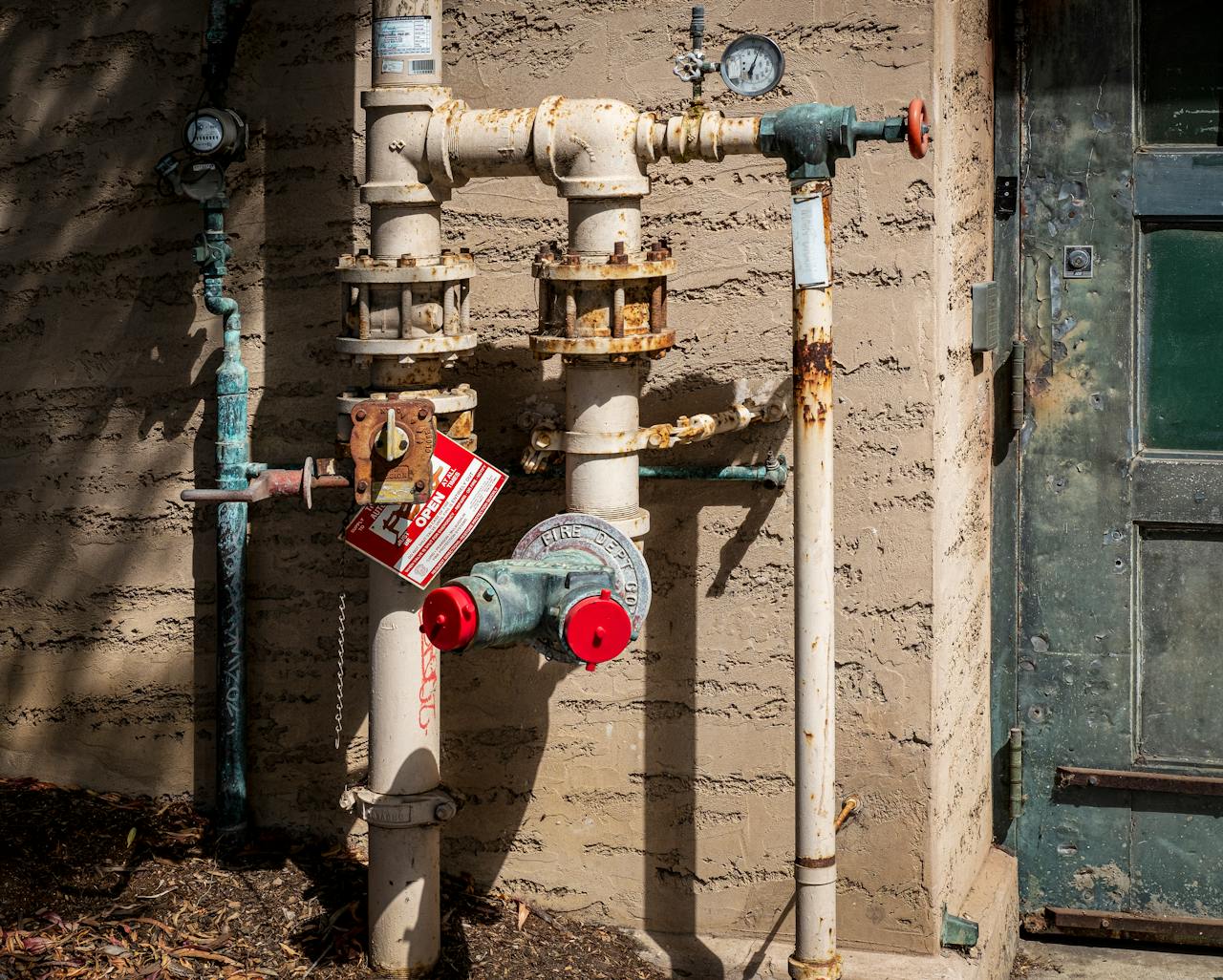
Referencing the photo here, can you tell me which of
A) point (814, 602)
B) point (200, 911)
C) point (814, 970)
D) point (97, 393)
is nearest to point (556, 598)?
point (814, 602)

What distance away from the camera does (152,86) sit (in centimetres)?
388

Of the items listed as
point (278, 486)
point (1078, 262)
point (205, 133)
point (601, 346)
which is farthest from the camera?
point (1078, 262)

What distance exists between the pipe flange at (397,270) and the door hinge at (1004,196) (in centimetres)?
140

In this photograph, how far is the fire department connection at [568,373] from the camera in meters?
3.12

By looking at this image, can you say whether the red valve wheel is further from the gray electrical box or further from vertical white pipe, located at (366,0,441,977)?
vertical white pipe, located at (366,0,441,977)

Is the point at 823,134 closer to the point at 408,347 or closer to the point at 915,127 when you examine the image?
the point at 915,127

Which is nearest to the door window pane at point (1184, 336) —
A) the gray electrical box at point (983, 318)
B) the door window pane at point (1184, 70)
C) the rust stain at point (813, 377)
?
the door window pane at point (1184, 70)

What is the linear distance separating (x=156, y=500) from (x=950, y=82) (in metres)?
2.10

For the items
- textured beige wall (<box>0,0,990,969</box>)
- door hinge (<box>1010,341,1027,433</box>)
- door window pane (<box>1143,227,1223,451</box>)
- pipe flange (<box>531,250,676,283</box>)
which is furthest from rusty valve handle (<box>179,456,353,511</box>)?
door window pane (<box>1143,227,1223,451</box>)

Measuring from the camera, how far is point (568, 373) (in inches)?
132

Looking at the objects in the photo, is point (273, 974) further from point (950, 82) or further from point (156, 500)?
point (950, 82)

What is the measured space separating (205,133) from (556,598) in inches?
55.7

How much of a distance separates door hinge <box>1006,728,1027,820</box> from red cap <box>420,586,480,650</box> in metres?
1.71

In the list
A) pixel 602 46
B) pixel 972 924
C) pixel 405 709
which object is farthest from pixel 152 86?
pixel 972 924
